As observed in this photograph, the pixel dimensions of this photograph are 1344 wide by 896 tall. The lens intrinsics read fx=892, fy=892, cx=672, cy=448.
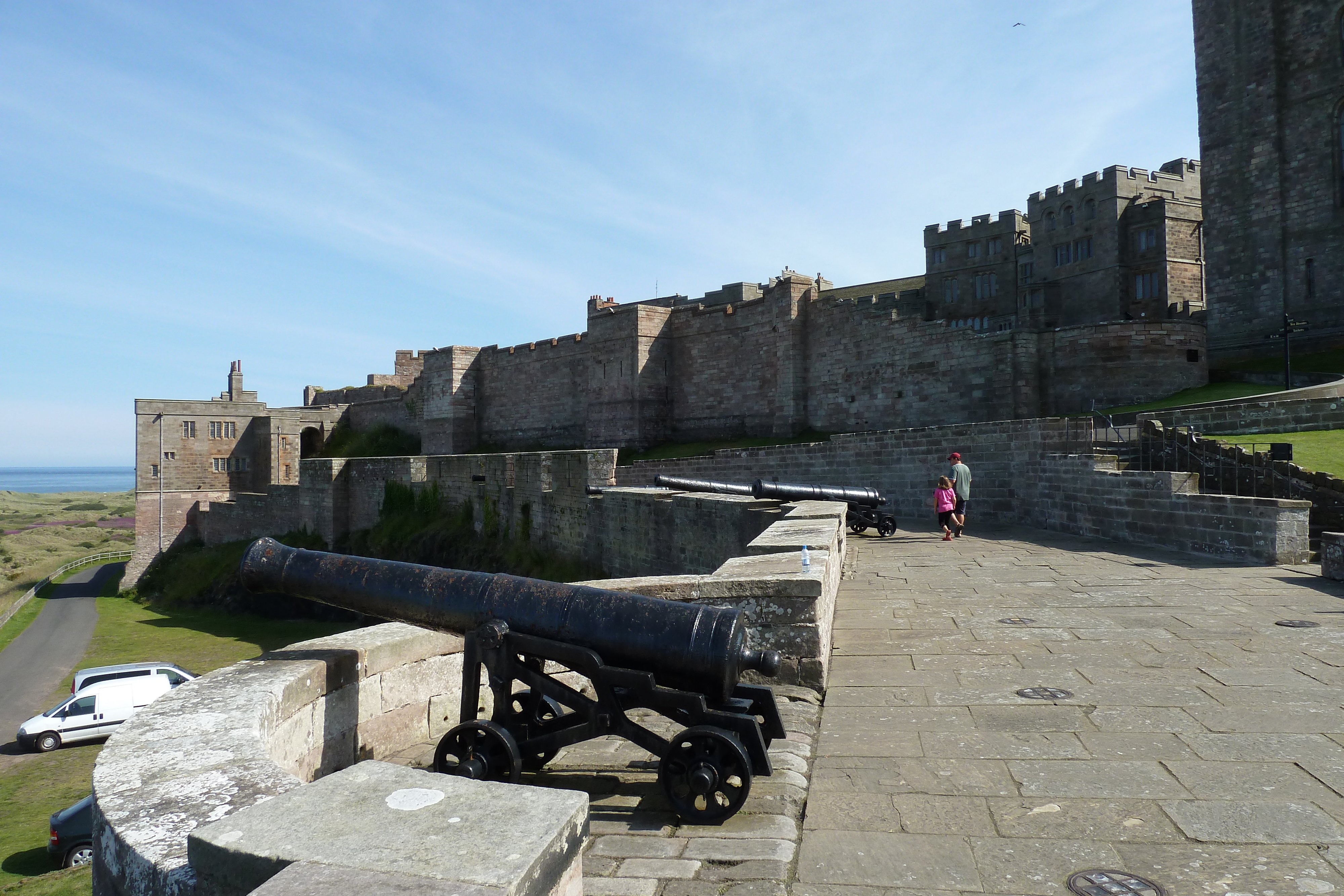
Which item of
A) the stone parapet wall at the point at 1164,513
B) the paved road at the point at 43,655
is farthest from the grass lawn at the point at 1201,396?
the paved road at the point at 43,655

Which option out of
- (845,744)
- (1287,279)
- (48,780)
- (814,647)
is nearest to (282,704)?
(845,744)

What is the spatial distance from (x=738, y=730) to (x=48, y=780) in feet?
50.8

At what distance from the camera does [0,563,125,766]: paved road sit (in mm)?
19062

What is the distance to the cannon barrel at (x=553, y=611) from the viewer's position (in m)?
3.37

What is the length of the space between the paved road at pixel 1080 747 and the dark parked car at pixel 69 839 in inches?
358

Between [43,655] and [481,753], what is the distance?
89.3 ft

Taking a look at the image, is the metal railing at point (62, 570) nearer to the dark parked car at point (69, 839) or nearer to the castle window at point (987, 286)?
the dark parked car at point (69, 839)

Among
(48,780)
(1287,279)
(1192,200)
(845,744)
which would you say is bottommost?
(48,780)

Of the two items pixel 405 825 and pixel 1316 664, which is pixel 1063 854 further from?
pixel 1316 664

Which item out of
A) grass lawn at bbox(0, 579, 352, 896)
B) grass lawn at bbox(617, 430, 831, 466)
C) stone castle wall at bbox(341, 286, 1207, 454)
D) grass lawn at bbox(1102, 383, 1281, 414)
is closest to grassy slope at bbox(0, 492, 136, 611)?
grass lawn at bbox(0, 579, 352, 896)

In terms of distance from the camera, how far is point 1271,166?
28.0 metres

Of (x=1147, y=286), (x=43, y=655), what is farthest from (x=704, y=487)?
(x=1147, y=286)

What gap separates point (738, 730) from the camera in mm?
3387

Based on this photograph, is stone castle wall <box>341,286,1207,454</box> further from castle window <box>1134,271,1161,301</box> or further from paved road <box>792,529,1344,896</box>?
paved road <box>792,529,1344,896</box>
